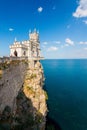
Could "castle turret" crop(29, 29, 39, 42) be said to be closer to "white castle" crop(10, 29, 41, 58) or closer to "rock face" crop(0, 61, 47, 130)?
"white castle" crop(10, 29, 41, 58)

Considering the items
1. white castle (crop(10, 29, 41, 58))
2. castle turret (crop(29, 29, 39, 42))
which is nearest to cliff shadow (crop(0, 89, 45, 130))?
white castle (crop(10, 29, 41, 58))

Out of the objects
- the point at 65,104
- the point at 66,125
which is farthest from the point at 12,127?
the point at 65,104

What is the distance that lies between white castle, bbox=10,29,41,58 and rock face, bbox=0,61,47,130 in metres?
3.81

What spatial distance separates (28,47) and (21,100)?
65.8 ft

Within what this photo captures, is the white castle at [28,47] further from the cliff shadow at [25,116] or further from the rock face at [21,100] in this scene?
the cliff shadow at [25,116]

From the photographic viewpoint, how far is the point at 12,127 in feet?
107

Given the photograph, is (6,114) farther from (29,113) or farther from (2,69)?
(29,113)

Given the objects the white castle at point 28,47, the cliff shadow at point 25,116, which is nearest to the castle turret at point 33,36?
the white castle at point 28,47

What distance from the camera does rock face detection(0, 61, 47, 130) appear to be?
93.6 ft

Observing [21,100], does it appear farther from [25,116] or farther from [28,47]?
[28,47]

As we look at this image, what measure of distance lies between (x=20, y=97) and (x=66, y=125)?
1531 cm

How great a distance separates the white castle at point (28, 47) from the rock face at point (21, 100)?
150 inches

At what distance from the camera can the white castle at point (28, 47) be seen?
50.3 meters

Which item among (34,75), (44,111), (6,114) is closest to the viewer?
(6,114)
